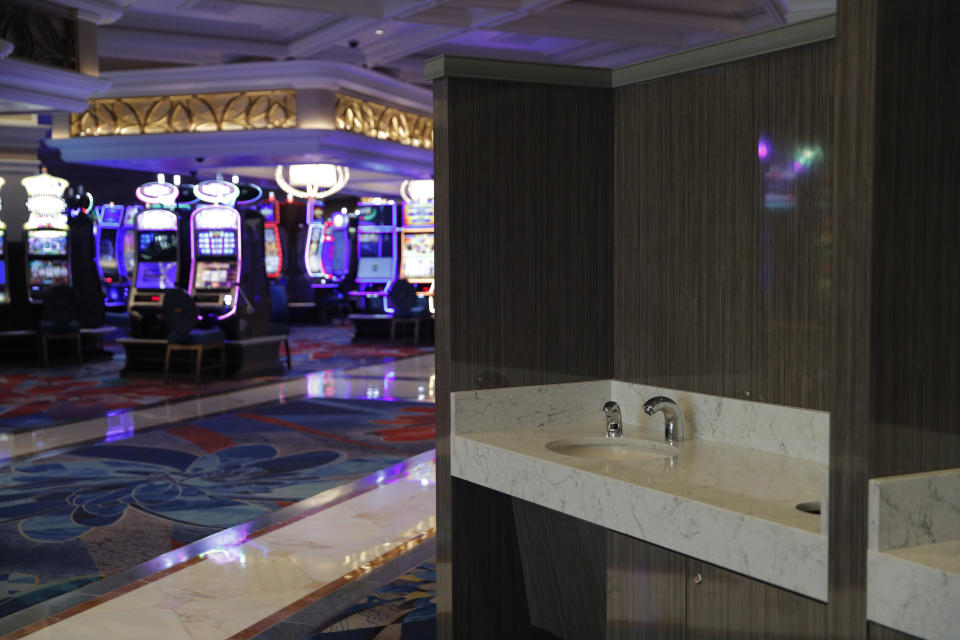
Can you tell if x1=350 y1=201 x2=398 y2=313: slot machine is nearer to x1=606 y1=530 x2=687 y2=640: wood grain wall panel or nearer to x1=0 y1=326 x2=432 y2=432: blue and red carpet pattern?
x1=0 y1=326 x2=432 y2=432: blue and red carpet pattern

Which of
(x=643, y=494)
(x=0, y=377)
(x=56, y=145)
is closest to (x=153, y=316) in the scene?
(x=0, y=377)

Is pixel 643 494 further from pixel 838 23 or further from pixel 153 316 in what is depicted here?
pixel 153 316

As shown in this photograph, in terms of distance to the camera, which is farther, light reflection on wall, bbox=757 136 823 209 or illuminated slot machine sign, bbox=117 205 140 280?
illuminated slot machine sign, bbox=117 205 140 280

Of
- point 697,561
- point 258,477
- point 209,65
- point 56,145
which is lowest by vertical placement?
point 258,477

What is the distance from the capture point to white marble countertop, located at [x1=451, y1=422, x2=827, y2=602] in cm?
194

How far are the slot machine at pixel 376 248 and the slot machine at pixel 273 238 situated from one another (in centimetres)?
239

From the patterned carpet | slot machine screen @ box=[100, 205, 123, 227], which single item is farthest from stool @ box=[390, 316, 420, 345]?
the patterned carpet

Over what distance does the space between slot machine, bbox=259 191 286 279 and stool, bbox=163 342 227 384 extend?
663 cm

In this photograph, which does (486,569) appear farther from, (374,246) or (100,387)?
(374,246)

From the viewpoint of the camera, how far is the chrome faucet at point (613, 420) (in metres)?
2.95

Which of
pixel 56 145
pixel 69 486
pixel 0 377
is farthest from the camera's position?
pixel 56 145

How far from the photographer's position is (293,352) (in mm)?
12719

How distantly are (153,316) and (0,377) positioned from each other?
1716mm

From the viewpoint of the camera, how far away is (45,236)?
11961 millimetres
